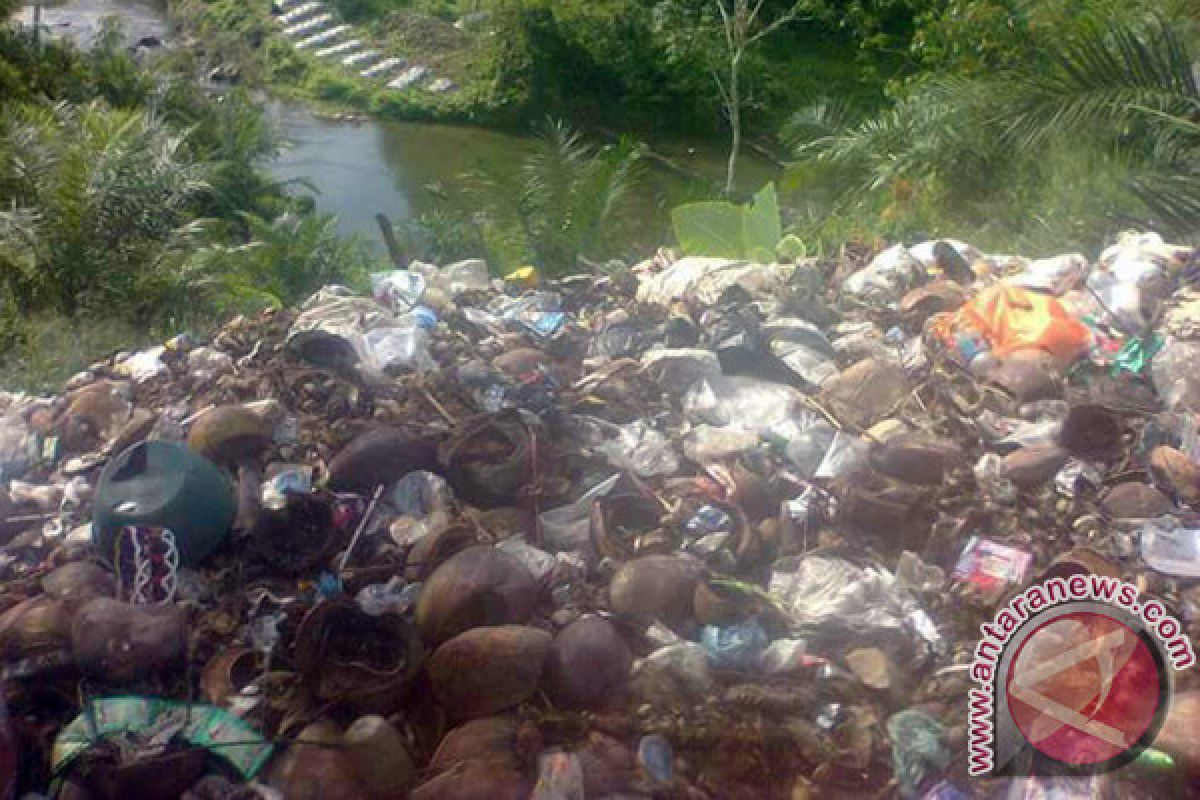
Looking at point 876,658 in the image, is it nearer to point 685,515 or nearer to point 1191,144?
point 685,515

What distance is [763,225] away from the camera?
688cm

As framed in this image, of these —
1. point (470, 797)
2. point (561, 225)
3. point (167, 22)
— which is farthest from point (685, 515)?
point (167, 22)

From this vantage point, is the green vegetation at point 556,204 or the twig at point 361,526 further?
the green vegetation at point 556,204

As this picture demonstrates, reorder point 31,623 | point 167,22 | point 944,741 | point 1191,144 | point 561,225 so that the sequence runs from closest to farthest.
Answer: point 944,741, point 31,623, point 1191,144, point 561,225, point 167,22

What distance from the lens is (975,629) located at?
10.8 feet

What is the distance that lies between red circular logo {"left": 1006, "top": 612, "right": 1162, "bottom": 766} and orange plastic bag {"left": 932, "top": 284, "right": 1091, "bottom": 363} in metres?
1.78

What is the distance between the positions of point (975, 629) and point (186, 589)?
8.26 ft

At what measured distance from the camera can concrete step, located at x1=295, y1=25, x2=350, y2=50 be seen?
20.4 metres

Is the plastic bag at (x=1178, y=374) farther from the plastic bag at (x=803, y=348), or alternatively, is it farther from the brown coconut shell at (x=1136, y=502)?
the plastic bag at (x=803, y=348)

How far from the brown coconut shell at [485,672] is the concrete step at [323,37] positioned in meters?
19.4

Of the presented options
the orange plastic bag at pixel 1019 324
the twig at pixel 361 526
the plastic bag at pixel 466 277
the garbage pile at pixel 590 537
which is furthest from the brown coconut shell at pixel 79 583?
the orange plastic bag at pixel 1019 324

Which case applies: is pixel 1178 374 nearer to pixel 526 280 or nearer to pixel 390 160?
pixel 526 280

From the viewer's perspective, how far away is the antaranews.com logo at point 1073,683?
2752 millimetres

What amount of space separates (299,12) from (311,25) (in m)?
0.66
